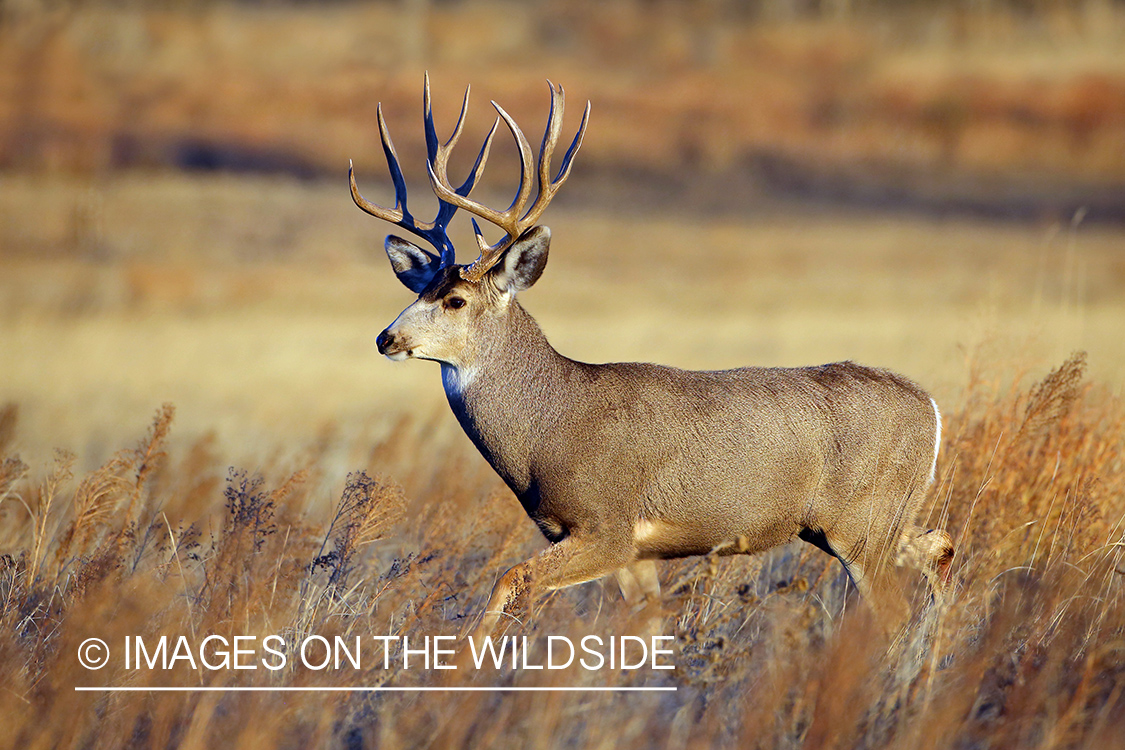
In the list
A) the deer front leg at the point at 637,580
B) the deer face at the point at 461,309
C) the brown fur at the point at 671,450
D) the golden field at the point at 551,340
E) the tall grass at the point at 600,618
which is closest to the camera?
the tall grass at the point at 600,618

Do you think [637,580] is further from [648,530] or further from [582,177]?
[582,177]

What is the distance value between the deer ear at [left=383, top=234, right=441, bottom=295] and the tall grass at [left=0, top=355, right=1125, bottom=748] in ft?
3.62

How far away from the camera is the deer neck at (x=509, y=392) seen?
6008mm

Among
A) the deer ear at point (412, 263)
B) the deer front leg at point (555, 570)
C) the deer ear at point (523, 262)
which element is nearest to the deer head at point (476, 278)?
the deer ear at point (523, 262)

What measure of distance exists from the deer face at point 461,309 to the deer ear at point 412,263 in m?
0.24

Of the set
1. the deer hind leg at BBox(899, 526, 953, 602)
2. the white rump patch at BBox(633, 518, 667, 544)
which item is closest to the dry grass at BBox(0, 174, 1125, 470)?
the deer hind leg at BBox(899, 526, 953, 602)

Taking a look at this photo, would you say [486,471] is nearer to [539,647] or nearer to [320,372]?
[539,647]

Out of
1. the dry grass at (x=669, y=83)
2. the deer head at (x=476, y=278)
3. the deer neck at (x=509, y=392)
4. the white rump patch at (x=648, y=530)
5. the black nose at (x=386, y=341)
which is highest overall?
the dry grass at (x=669, y=83)

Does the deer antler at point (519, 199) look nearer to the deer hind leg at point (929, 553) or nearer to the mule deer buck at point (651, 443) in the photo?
the mule deer buck at point (651, 443)

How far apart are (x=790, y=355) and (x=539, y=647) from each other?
12755 mm

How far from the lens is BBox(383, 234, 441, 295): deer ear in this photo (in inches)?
259

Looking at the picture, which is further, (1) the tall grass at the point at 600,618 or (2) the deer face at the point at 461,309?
(2) the deer face at the point at 461,309

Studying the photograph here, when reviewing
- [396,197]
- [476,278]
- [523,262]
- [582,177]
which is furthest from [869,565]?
[582,177]

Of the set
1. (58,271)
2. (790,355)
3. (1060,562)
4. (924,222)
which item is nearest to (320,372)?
(790,355)
